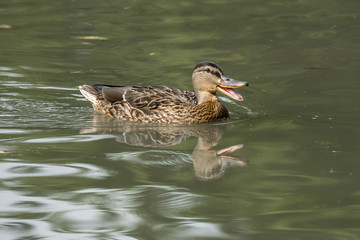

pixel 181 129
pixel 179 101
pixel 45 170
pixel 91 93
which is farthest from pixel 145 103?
pixel 45 170

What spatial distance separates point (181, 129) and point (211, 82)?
93cm

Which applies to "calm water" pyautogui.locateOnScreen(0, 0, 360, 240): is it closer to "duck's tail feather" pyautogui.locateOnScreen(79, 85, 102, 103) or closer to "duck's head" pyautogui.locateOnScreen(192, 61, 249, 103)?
"duck's tail feather" pyautogui.locateOnScreen(79, 85, 102, 103)

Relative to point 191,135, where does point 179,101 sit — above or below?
above

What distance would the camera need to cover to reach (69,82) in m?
12.6

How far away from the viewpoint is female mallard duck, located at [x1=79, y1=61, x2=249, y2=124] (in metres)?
10.5

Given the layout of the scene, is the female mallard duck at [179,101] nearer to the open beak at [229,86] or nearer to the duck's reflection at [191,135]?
the open beak at [229,86]

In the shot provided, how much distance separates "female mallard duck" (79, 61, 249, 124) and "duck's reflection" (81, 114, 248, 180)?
191 millimetres

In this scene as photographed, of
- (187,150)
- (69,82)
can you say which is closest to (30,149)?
(187,150)

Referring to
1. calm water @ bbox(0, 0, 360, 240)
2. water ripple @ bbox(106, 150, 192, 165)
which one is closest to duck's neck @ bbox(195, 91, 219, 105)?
calm water @ bbox(0, 0, 360, 240)

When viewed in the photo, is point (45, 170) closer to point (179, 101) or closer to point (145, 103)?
point (145, 103)

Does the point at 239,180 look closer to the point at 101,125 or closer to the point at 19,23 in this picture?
the point at 101,125

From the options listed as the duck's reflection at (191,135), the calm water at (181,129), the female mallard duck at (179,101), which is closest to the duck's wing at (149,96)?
the female mallard duck at (179,101)

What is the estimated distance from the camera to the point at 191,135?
9711 millimetres

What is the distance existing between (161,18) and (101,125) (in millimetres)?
7306
